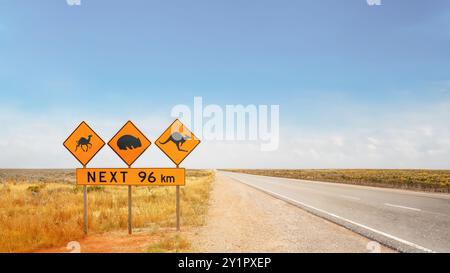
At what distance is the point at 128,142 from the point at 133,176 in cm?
89

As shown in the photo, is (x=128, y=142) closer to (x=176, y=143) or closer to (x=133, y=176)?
(x=133, y=176)

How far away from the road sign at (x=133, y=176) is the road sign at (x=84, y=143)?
1.36 feet

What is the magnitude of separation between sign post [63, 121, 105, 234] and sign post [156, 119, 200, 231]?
159 centimetres

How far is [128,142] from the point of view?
9.10 metres

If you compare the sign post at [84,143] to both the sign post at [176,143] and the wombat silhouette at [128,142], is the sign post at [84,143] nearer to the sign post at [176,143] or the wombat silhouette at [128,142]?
the wombat silhouette at [128,142]

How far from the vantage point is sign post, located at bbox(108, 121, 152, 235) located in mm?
9070

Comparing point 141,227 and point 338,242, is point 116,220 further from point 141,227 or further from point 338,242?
point 338,242

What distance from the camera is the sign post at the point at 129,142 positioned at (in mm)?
9070

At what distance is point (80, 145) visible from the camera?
9172 millimetres

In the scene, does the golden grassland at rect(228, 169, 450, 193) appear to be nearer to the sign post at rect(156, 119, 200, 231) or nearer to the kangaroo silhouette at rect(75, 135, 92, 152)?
the sign post at rect(156, 119, 200, 231)

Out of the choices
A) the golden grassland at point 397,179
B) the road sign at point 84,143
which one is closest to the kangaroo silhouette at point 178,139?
the road sign at point 84,143

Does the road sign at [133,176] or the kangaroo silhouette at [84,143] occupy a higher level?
the kangaroo silhouette at [84,143]

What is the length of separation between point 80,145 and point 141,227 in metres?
3.00
